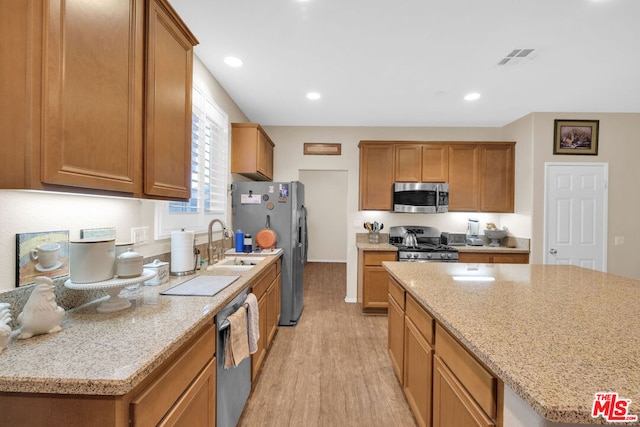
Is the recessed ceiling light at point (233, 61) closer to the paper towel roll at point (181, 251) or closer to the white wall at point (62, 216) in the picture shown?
the white wall at point (62, 216)

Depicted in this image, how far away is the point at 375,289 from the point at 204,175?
251 cm

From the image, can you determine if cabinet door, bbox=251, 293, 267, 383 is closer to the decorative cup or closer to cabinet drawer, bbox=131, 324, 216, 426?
cabinet drawer, bbox=131, 324, 216, 426

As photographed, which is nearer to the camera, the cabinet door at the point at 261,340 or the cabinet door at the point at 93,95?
the cabinet door at the point at 93,95

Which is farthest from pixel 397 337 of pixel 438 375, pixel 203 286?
pixel 203 286

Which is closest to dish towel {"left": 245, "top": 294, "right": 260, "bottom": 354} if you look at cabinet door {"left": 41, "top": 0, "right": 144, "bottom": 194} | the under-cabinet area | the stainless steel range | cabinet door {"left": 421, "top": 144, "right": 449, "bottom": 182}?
cabinet door {"left": 41, "top": 0, "right": 144, "bottom": 194}

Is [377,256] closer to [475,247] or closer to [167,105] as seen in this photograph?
[475,247]

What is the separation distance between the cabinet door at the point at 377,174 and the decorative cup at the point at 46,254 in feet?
11.3

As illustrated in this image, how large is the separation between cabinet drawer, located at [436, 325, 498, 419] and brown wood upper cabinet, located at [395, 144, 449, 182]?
301 centimetres

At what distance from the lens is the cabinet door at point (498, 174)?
13.3ft

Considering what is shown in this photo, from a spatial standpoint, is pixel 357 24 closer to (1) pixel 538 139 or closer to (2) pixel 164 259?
(2) pixel 164 259

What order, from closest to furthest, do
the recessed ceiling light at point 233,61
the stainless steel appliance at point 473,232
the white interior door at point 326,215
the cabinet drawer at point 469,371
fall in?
the cabinet drawer at point 469,371, the recessed ceiling light at point 233,61, the stainless steel appliance at point 473,232, the white interior door at point 326,215

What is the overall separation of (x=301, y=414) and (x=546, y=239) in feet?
12.1

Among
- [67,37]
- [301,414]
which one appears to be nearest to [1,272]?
[67,37]

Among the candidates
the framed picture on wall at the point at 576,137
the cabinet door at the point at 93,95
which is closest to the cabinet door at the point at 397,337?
the cabinet door at the point at 93,95
